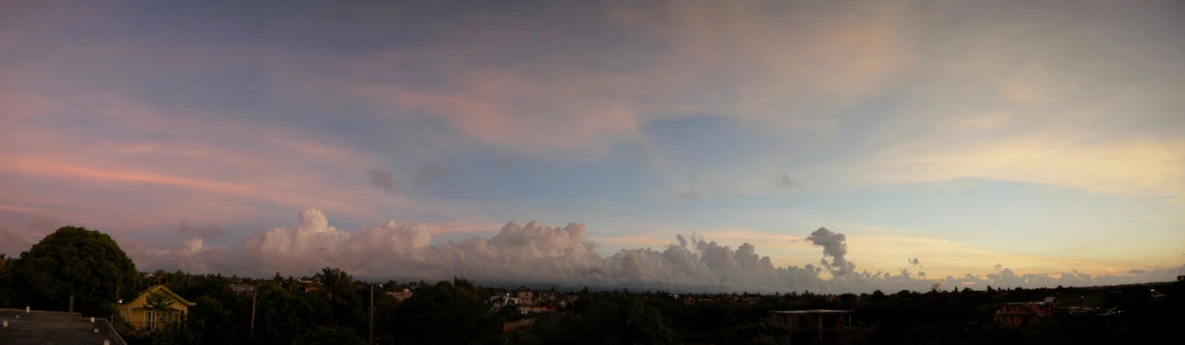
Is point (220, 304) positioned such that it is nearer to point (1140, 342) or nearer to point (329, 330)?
point (329, 330)

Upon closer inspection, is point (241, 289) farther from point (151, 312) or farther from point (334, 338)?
point (334, 338)

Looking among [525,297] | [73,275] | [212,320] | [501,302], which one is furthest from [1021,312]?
[73,275]

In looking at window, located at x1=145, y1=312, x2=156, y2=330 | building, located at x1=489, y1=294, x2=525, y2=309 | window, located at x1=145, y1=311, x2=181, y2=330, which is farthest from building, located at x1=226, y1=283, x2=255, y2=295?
building, located at x1=489, y1=294, x2=525, y2=309

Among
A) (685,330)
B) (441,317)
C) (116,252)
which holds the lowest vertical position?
(685,330)

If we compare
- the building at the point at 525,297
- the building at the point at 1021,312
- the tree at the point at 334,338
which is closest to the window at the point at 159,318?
the tree at the point at 334,338

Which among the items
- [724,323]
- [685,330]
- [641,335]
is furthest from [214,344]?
[724,323]

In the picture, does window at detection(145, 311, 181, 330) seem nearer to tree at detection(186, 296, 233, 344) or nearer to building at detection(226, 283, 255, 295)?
tree at detection(186, 296, 233, 344)
